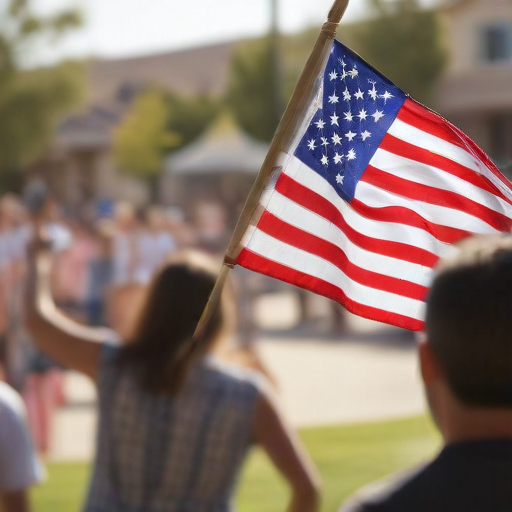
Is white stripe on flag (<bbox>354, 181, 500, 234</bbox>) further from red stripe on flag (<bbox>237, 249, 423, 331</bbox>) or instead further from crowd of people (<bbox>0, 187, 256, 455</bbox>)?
crowd of people (<bbox>0, 187, 256, 455</bbox>)

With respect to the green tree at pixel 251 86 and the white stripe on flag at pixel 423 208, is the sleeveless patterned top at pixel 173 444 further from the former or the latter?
the green tree at pixel 251 86

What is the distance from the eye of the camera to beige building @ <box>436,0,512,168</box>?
36.6 meters

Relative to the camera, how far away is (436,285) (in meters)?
1.79

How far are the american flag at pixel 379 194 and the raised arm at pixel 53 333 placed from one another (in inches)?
38.8

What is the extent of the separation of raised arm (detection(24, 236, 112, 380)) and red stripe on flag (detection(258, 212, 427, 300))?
37.9 inches

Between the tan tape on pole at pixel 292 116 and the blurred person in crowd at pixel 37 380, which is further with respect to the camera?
the blurred person in crowd at pixel 37 380

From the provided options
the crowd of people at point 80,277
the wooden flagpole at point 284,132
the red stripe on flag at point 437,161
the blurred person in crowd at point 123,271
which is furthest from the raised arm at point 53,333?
the blurred person in crowd at point 123,271

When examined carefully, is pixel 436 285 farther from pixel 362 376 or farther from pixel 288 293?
pixel 288 293

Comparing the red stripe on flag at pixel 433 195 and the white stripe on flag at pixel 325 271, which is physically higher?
the red stripe on flag at pixel 433 195

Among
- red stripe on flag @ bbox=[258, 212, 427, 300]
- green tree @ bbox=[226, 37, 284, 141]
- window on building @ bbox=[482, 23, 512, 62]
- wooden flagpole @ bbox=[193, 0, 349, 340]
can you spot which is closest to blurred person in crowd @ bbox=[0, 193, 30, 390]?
red stripe on flag @ bbox=[258, 212, 427, 300]

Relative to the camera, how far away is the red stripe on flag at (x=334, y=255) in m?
2.67

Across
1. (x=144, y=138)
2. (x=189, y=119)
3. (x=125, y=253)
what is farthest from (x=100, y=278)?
(x=189, y=119)

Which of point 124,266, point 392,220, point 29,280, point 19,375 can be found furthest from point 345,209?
point 124,266

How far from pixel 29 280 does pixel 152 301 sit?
74 centimetres
